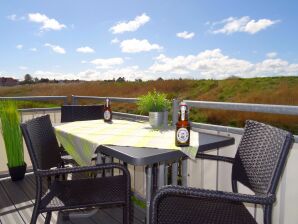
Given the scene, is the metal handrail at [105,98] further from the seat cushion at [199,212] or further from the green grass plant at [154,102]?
the seat cushion at [199,212]

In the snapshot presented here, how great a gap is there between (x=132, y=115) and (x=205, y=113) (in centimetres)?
Result: 3015

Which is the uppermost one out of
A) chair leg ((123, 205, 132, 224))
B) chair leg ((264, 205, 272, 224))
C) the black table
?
the black table

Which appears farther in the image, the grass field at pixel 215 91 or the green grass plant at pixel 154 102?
the grass field at pixel 215 91

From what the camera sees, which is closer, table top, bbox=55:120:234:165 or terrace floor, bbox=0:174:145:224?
table top, bbox=55:120:234:165

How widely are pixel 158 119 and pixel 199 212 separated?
0.93 m

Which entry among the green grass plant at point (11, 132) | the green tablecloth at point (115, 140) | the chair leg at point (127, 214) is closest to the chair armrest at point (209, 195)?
the green tablecloth at point (115, 140)

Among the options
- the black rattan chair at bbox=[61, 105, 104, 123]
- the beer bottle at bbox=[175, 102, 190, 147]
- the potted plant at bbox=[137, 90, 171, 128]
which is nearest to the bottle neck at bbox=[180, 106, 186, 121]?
the beer bottle at bbox=[175, 102, 190, 147]

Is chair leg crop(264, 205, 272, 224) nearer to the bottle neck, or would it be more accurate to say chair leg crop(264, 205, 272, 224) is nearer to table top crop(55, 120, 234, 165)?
table top crop(55, 120, 234, 165)

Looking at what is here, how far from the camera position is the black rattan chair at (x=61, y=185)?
1.48 metres

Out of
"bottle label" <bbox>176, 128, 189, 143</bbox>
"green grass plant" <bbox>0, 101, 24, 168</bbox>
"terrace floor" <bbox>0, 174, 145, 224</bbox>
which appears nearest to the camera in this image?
"bottle label" <bbox>176, 128, 189, 143</bbox>

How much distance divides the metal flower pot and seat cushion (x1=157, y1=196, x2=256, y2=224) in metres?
0.78

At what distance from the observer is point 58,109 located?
4.12 metres

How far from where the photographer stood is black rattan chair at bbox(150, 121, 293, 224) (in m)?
1.09

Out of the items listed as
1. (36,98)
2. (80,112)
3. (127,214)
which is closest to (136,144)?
(127,214)
